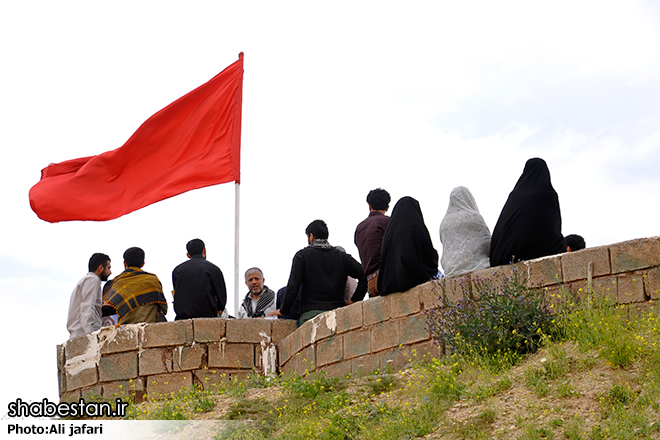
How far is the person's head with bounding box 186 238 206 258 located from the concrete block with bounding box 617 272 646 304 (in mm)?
4768

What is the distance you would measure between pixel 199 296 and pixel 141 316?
2.61 feet

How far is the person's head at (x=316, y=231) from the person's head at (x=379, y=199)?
553 millimetres

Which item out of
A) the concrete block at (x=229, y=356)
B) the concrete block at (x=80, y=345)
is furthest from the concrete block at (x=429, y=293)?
the concrete block at (x=80, y=345)

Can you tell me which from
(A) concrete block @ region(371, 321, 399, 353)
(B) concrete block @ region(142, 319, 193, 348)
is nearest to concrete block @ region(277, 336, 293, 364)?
(B) concrete block @ region(142, 319, 193, 348)

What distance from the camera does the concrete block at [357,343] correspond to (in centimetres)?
805

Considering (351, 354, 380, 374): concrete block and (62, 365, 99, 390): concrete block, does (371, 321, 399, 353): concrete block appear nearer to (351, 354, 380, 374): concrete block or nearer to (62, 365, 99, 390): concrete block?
(351, 354, 380, 374): concrete block

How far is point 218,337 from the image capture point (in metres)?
9.32

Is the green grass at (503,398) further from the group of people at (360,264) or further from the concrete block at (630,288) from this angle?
the group of people at (360,264)

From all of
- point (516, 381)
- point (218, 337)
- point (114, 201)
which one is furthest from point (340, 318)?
point (114, 201)

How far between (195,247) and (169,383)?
1540 mm

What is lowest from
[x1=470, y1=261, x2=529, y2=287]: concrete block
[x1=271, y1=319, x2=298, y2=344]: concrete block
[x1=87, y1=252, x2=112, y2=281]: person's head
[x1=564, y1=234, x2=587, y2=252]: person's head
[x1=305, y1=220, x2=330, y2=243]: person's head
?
[x1=271, y1=319, x2=298, y2=344]: concrete block

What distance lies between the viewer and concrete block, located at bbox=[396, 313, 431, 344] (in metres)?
7.59

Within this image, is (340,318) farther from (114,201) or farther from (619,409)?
(114,201)

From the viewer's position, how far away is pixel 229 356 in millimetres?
9312
